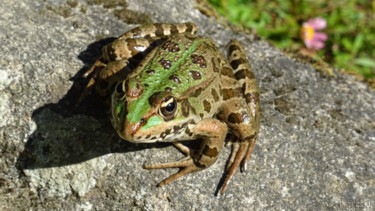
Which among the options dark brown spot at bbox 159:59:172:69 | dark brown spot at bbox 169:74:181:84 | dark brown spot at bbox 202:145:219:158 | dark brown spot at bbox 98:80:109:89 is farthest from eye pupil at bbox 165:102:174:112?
dark brown spot at bbox 98:80:109:89

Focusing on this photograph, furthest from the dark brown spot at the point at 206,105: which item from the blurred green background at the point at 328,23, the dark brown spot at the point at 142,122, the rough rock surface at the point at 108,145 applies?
the blurred green background at the point at 328,23

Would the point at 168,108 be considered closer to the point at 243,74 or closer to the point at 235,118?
the point at 235,118

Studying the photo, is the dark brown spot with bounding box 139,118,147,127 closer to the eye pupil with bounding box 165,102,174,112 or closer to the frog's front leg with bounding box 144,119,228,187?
the eye pupil with bounding box 165,102,174,112

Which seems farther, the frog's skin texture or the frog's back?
the frog's back

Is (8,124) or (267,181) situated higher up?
(8,124)

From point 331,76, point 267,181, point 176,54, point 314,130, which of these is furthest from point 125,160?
point 331,76

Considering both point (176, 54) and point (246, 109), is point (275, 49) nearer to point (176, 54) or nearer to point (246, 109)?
point (246, 109)
